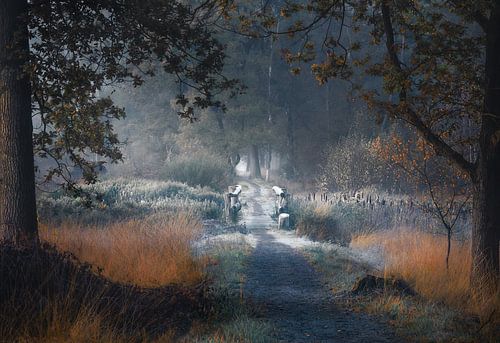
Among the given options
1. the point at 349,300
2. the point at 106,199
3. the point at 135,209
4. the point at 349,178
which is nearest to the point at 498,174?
the point at 349,300

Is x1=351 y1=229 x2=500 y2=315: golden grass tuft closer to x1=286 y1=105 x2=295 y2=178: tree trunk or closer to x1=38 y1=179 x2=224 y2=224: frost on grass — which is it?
x1=38 y1=179 x2=224 y2=224: frost on grass

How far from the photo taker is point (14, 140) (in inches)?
282

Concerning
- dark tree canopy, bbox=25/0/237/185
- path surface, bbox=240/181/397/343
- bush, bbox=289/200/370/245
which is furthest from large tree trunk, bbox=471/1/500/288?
bush, bbox=289/200/370/245

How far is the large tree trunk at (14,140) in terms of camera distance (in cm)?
712

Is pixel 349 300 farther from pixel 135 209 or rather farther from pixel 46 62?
pixel 135 209

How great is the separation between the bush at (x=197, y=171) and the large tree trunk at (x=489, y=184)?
1971 cm

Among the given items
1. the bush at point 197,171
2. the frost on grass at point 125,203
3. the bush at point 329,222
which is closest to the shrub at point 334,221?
the bush at point 329,222

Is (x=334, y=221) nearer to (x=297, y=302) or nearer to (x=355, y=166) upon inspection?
(x=297, y=302)

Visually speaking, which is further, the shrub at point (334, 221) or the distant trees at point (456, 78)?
the shrub at point (334, 221)

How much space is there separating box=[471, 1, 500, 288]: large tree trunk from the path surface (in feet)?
7.80

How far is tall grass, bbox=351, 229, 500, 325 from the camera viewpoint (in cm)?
773

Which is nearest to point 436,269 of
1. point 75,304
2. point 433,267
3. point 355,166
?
point 433,267

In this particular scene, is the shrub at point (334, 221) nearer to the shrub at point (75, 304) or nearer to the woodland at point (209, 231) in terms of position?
the woodland at point (209, 231)

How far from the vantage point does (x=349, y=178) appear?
25.1 m
